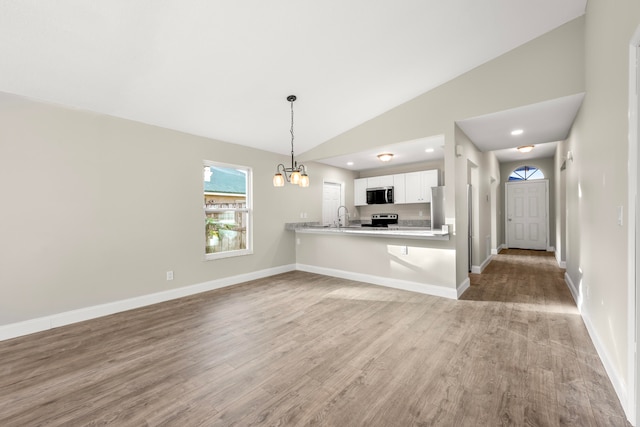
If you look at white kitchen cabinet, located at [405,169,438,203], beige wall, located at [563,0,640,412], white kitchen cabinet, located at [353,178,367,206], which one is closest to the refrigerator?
white kitchen cabinet, located at [405,169,438,203]

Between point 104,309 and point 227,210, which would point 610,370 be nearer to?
point 227,210

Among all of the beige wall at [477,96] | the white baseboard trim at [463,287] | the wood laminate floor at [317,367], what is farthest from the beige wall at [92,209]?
the white baseboard trim at [463,287]

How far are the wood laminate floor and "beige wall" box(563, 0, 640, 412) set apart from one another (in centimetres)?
30

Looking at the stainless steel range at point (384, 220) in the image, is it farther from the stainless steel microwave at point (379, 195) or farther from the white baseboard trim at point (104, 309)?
the white baseboard trim at point (104, 309)

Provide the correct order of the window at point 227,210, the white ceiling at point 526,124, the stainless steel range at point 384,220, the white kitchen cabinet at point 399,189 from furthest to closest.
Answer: the stainless steel range at point 384,220, the white kitchen cabinet at point 399,189, the window at point 227,210, the white ceiling at point 526,124

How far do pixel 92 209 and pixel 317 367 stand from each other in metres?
3.21

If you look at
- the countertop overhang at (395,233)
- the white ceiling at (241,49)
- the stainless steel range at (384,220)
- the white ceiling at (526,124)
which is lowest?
the countertop overhang at (395,233)

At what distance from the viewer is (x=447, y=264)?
3826 millimetres

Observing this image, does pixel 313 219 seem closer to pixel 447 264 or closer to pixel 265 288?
pixel 265 288

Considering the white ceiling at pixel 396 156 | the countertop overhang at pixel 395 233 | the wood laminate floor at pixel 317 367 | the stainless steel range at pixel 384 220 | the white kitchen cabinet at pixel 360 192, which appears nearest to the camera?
the wood laminate floor at pixel 317 367

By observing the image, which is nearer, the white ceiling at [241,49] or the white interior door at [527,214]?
the white ceiling at [241,49]

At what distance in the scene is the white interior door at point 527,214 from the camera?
7879 mm

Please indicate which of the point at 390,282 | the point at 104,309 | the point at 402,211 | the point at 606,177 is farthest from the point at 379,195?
the point at 104,309

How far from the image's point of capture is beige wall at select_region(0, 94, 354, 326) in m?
2.82
